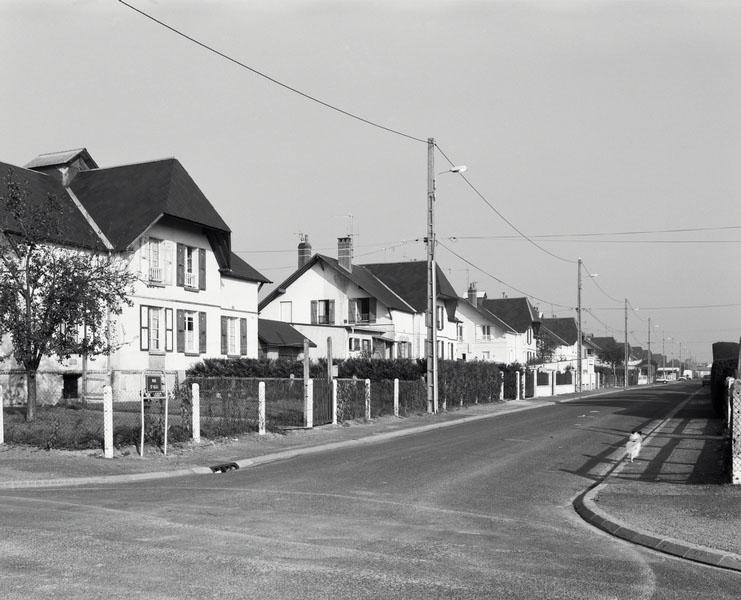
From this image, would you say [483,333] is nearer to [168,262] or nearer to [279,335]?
[279,335]

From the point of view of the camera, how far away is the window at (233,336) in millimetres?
40500

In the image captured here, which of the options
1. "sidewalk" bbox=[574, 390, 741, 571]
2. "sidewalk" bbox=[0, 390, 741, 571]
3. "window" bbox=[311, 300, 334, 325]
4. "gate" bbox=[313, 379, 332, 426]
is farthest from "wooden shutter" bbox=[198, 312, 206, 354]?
"sidewalk" bbox=[574, 390, 741, 571]

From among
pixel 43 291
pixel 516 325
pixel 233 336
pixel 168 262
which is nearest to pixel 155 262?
pixel 168 262

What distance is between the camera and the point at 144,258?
34.8m

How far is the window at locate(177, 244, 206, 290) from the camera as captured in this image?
36969 mm

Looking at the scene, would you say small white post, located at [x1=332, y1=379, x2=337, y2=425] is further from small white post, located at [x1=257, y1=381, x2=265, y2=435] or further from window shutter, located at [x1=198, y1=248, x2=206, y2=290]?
window shutter, located at [x1=198, y1=248, x2=206, y2=290]

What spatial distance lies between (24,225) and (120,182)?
1541 cm

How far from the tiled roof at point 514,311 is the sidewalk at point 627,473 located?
62.9m

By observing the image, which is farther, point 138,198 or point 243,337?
point 243,337

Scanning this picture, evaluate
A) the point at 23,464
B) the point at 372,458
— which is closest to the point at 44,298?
the point at 23,464

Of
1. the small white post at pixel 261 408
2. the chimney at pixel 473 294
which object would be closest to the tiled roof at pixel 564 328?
the chimney at pixel 473 294

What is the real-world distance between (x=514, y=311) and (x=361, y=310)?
1472 inches

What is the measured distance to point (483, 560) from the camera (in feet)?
28.0

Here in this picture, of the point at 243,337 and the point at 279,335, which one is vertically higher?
the point at 279,335
